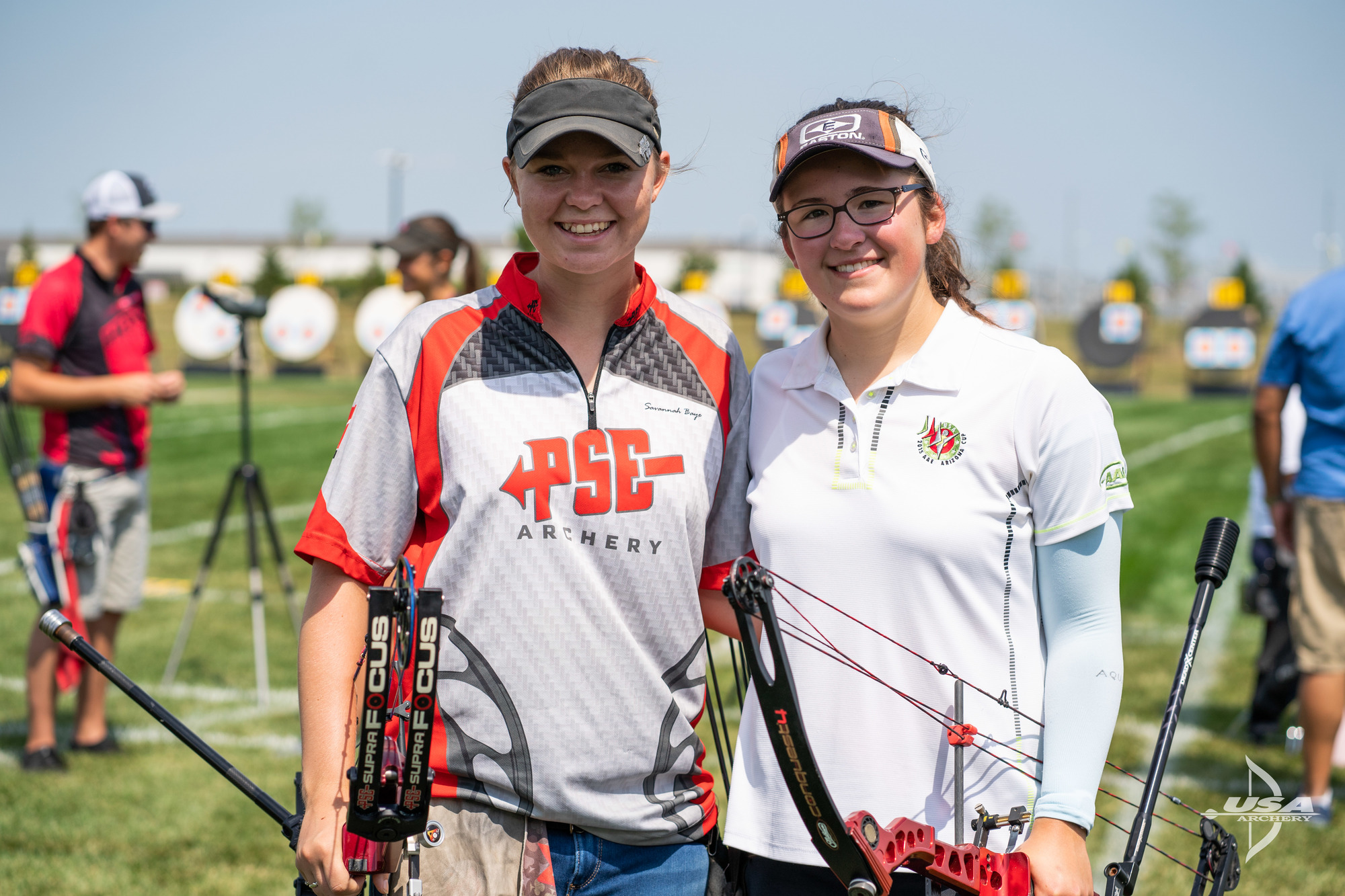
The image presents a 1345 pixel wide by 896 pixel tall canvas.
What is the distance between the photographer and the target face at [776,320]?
1257 inches

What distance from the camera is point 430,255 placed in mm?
5480

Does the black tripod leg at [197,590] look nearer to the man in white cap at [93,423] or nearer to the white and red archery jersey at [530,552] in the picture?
the man in white cap at [93,423]

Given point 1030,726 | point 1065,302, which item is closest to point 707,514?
point 1030,726

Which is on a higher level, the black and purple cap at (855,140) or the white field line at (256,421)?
the black and purple cap at (855,140)

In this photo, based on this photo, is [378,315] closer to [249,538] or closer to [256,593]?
[249,538]

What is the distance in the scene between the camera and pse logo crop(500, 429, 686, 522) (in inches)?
69.4

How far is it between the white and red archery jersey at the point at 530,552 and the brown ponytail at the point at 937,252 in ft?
1.63

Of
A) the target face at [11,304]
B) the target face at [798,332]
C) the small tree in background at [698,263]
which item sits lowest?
the target face at [798,332]

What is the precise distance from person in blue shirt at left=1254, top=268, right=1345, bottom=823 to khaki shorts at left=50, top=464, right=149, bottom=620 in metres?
4.35

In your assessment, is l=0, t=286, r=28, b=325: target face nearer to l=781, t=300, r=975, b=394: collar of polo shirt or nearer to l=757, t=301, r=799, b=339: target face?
l=757, t=301, r=799, b=339: target face

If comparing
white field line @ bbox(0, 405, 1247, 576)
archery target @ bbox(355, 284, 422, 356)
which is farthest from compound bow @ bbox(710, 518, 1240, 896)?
archery target @ bbox(355, 284, 422, 356)

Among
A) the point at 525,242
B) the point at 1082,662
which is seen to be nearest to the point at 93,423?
the point at 525,242

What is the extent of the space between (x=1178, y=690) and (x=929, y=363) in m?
0.60

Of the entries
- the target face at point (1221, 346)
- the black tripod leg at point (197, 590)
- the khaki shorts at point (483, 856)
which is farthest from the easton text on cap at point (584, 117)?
the target face at point (1221, 346)
